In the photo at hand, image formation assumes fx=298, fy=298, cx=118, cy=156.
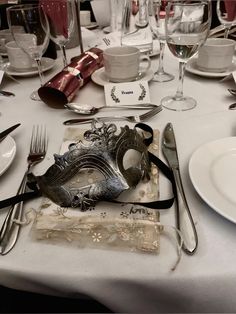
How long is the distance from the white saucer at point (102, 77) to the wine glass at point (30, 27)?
0.14 metres

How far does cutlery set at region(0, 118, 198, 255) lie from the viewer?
325 millimetres

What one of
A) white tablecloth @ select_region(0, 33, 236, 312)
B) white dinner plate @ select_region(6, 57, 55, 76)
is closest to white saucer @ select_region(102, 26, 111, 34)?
white dinner plate @ select_region(6, 57, 55, 76)

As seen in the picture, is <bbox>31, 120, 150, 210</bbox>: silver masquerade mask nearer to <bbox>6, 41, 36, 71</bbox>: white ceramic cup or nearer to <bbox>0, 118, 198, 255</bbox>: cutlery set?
<bbox>0, 118, 198, 255</bbox>: cutlery set

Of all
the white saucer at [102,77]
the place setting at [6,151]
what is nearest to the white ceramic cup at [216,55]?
the white saucer at [102,77]

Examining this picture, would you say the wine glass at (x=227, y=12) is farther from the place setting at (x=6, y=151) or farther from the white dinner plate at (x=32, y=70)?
the place setting at (x=6, y=151)

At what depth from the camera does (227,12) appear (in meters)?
0.83

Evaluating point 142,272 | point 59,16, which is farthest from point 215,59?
point 142,272

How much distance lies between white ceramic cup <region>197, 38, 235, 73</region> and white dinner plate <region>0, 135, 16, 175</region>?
51cm

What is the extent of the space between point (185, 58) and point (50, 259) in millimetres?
468

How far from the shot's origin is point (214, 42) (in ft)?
2.45

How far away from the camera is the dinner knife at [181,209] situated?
320 millimetres

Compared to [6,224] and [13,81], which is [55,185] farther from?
[13,81]

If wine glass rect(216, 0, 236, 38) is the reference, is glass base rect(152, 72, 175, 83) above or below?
below

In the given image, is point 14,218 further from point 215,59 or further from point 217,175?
point 215,59
